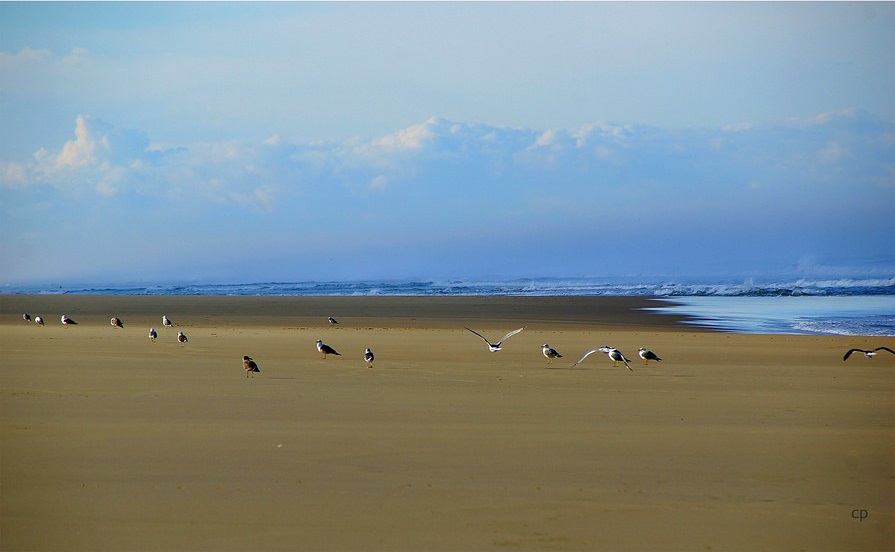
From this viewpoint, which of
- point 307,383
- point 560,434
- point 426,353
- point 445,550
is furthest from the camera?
point 426,353

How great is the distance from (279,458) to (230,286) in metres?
77.4

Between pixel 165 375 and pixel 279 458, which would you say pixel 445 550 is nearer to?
pixel 279 458

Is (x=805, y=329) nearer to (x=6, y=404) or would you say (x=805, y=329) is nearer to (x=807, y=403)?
(x=807, y=403)

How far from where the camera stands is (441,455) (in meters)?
8.01

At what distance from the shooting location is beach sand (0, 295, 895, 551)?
19.7ft

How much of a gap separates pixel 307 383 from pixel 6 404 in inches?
152

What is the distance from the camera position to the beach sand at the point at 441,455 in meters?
6.02

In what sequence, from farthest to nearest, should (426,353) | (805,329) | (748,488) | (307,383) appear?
(805,329)
(426,353)
(307,383)
(748,488)

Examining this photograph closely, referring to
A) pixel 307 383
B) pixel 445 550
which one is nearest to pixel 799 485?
pixel 445 550

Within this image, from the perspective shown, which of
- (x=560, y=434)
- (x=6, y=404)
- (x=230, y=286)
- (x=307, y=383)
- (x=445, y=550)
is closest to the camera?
(x=445, y=550)

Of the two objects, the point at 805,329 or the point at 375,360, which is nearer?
the point at 375,360

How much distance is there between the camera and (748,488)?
710cm

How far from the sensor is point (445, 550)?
5.68m

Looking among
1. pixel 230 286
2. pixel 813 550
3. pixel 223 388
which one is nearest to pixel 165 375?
pixel 223 388
